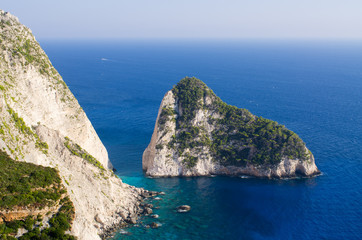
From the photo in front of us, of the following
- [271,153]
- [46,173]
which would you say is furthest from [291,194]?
[46,173]

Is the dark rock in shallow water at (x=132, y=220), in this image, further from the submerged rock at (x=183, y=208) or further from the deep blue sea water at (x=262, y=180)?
the submerged rock at (x=183, y=208)

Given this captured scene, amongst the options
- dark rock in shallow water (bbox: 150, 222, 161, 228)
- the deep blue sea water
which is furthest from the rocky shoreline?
dark rock in shallow water (bbox: 150, 222, 161, 228)


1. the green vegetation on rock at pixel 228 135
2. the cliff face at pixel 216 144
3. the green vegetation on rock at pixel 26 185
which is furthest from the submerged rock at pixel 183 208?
the green vegetation on rock at pixel 26 185

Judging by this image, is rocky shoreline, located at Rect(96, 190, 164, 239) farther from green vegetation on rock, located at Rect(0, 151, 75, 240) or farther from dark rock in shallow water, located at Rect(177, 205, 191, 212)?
green vegetation on rock, located at Rect(0, 151, 75, 240)

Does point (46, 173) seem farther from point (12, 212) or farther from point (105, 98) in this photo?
point (105, 98)

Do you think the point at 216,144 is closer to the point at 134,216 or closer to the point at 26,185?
the point at 134,216
